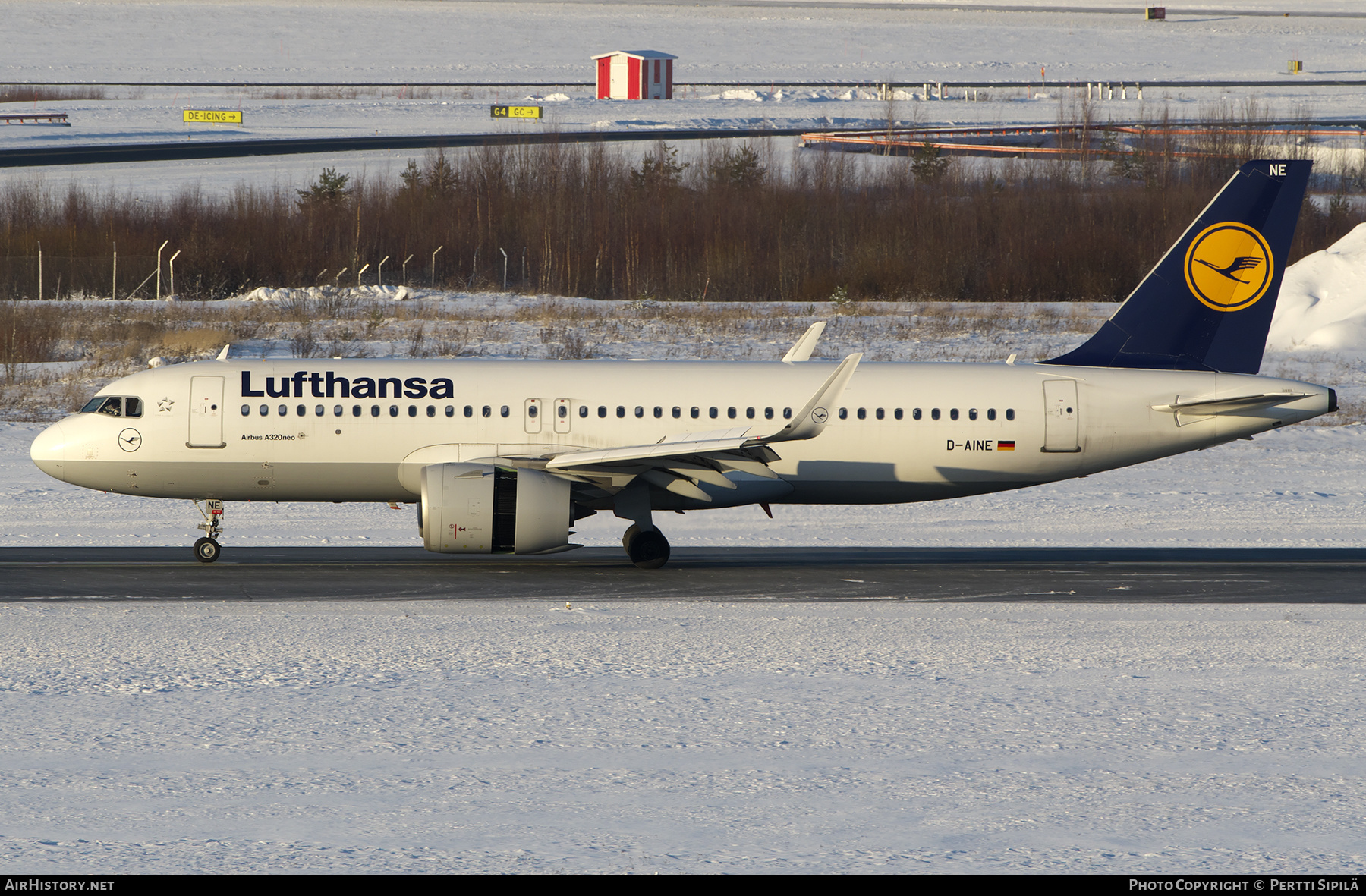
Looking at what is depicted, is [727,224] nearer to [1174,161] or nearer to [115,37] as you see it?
[1174,161]

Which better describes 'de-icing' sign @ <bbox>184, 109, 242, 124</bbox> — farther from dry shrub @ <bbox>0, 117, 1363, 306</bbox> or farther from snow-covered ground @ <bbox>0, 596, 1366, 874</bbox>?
snow-covered ground @ <bbox>0, 596, 1366, 874</bbox>

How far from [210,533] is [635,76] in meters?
100

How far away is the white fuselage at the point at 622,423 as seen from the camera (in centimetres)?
2397

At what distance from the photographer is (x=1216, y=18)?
182 meters

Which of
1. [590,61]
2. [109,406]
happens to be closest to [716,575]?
[109,406]

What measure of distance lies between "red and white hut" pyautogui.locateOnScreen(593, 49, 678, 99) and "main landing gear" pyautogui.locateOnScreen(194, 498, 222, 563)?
98.8 m

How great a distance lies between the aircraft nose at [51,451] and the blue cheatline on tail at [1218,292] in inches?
702

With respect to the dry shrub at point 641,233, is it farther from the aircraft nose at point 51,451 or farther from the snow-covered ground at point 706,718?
the aircraft nose at point 51,451

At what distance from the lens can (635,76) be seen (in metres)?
119

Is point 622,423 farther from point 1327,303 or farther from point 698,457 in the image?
point 1327,303

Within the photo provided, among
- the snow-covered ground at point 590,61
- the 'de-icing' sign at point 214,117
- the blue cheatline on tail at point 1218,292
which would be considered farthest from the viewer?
the snow-covered ground at point 590,61

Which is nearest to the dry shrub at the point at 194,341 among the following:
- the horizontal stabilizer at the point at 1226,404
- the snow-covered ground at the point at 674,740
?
the snow-covered ground at the point at 674,740
